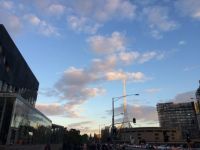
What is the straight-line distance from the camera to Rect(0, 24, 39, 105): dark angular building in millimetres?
49938

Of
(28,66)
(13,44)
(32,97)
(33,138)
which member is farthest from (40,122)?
(32,97)

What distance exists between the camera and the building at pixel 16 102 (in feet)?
98.6

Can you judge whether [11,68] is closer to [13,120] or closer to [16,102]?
[16,102]

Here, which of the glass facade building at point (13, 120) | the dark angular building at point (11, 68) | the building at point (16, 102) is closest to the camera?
the glass facade building at point (13, 120)

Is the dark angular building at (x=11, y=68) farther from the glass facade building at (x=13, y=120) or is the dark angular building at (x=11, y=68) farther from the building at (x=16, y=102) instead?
the glass facade building at (x=13, y=120)

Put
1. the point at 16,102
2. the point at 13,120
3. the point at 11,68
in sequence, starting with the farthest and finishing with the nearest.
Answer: the point at 11,68, the point at 16,102, the point at 13,120

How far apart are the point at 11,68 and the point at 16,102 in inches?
960

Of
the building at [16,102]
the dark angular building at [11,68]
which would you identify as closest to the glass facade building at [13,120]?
the building at [16,102]

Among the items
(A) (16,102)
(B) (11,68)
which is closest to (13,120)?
(A) (16,102)

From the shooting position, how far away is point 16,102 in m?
31.3

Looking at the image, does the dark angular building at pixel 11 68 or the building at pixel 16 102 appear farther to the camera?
the dark angular building at pixel 11 68

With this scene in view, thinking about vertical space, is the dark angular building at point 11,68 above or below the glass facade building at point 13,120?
above

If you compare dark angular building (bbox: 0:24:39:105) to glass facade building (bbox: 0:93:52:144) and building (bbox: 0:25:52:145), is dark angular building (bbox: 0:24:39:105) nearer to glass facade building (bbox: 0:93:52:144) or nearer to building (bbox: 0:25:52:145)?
building (bbox: 0:25:52:145)

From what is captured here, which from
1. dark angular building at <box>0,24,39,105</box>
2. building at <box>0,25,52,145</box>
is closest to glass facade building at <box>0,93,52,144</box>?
building at <box>0,25,52,145</box>
